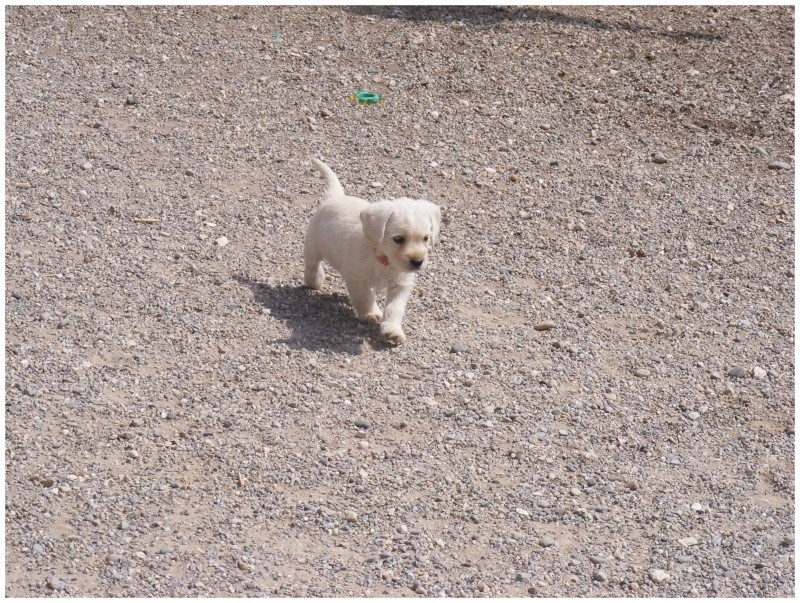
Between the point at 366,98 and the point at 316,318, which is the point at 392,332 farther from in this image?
the point at 366,98

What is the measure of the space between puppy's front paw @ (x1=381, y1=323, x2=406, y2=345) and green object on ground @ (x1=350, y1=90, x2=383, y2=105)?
159 inches

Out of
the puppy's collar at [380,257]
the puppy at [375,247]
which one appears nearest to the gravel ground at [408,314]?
the puppy at [375,247]

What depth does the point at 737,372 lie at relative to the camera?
6.68 m

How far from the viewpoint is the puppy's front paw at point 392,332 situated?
641 centimetres

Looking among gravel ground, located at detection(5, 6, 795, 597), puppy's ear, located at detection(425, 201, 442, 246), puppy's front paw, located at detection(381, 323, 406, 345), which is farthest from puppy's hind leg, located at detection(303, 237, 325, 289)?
puppy's ear, located at detection(425, 201, 442, 246)

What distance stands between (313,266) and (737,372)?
2.68 meters

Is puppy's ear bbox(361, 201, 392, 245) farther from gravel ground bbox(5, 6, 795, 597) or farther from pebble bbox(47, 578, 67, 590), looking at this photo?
pebble bbox(47, 578, 67, 590)

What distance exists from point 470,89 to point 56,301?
506 cm

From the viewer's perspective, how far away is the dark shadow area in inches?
457

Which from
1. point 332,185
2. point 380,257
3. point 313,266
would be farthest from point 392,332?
point 332,185

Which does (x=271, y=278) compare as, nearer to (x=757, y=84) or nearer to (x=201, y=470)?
(x=201, y=470)

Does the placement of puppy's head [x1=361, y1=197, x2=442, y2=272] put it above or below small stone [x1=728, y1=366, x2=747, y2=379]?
above

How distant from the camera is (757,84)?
10.7 m

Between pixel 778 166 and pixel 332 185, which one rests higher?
pixel 778 166
